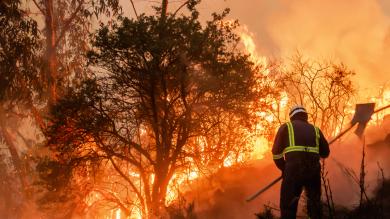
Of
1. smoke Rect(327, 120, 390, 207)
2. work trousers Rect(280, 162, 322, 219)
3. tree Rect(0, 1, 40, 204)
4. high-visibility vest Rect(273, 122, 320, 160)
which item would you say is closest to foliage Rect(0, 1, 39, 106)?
tree Rect(0, 1, 40, 204)

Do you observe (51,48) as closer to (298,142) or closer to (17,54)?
(17,54)

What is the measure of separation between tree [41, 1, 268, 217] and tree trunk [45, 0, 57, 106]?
233 inches

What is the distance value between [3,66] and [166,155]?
26.0ft

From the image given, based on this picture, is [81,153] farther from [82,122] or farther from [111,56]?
[111,56]

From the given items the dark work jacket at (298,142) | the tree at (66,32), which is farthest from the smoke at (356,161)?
the tree at (66,32)

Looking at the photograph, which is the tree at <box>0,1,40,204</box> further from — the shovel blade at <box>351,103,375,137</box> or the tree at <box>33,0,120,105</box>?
the shovel blade at <box>351,103,375,137</box>

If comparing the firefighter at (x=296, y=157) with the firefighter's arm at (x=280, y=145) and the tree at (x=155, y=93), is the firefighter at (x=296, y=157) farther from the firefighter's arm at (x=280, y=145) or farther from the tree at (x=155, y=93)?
the tree at (x=155, y=93)

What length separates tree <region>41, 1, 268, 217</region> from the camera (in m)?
12.8

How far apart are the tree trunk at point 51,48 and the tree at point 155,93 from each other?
592cm

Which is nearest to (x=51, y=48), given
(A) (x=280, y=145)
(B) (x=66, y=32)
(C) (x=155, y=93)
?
(B) (x=66, y=32)

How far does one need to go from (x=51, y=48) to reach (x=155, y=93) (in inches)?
359

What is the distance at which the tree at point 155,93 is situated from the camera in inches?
504

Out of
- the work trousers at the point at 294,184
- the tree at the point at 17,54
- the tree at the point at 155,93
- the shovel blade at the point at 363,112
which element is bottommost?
the work trousers at the point at 294,184

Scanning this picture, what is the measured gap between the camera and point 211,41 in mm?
13359
